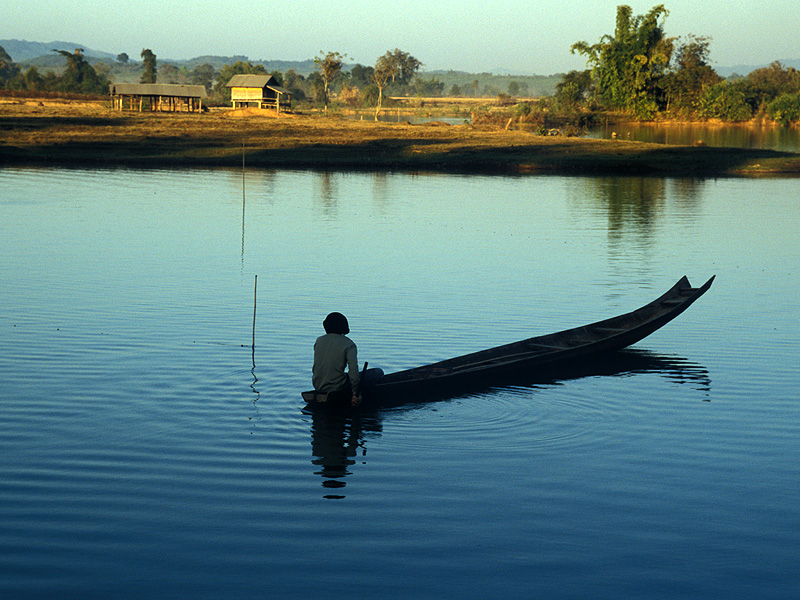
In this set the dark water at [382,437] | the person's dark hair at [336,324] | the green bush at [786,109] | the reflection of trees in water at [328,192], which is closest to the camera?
the dark water at [382,437]

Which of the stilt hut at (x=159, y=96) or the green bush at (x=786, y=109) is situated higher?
the green bush at (x=786, y=109)

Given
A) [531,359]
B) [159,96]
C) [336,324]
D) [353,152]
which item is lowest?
[531,359]

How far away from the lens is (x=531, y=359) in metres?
12.0

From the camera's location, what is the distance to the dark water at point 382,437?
6.79 metres

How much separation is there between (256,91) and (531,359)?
92.1m

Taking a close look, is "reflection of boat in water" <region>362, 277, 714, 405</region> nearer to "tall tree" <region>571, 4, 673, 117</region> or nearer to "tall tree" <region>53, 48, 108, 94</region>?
"tall tree" <region>571, 4, 673, 117</region>

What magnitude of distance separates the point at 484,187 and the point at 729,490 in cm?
3430

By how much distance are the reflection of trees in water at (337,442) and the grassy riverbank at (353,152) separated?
39695 mm

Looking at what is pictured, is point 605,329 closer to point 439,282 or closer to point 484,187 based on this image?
point 439,282

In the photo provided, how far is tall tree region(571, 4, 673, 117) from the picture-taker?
103 metres

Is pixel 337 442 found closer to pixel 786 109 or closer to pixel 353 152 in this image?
pixel 353 152

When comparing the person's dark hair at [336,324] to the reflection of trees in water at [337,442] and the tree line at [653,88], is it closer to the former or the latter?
the reflection of trees in water at [337,442]

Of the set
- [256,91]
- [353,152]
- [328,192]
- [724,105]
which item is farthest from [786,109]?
[328,192]

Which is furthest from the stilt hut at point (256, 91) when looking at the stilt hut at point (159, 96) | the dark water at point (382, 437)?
the dark water at point (382, 437)
